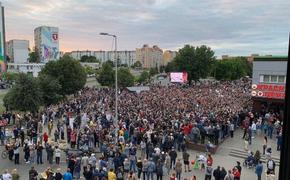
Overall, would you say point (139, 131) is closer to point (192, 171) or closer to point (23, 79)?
point (192, 171)

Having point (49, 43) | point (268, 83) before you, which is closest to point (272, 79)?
point (268, 83)

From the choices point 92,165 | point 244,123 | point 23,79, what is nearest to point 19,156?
point 92,165

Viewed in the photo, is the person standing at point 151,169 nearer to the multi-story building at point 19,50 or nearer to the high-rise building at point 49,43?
the high-rise building at point 49,43

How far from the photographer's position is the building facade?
90.3ft

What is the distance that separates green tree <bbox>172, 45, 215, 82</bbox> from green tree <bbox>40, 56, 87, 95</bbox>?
35.6 metres

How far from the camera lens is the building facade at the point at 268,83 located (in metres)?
27.5

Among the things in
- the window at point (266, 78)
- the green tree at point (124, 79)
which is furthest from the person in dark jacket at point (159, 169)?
the green tree at point (124, 79)

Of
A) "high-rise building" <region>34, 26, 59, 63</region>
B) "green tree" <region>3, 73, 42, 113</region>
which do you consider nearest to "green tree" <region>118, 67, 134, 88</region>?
"green tree" <region>3, 73, 42, 113</region>

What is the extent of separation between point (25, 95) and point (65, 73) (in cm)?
1317

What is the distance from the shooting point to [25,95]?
2978 centimetres

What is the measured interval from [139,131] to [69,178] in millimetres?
8750

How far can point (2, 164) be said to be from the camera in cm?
1794

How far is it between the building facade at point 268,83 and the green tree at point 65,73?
2412cm

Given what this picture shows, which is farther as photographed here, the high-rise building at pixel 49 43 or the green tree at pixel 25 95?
the high-rise building at pixel 49 43
